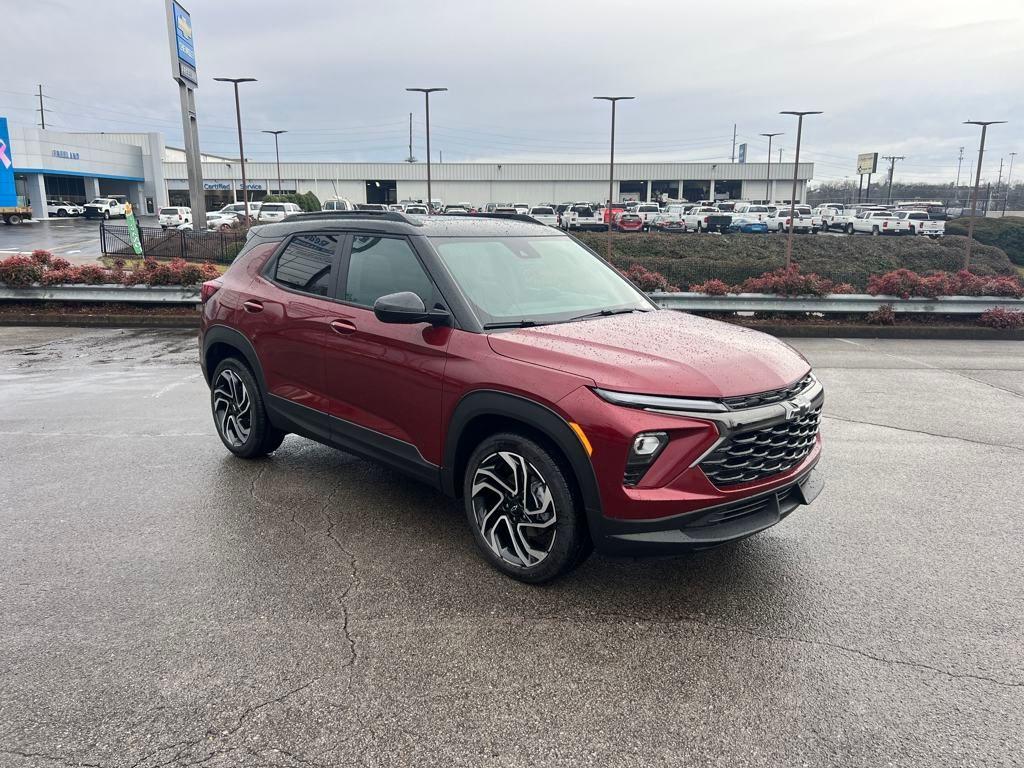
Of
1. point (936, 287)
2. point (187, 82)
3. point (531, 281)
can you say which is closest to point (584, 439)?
point (531, 281)

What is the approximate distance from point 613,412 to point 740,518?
0.84 m

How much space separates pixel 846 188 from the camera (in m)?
140

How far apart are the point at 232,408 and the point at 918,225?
49289 mm

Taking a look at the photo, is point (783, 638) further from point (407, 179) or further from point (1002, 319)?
point (407, 179)

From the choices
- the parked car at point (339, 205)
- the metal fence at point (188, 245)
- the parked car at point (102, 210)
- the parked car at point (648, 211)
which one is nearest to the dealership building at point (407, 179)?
the parked car at point (102, 210)

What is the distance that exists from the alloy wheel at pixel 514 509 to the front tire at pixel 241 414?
233 cm

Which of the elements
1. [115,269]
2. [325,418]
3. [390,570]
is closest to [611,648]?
[390,570]

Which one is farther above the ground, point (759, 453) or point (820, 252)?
point (820, 252)

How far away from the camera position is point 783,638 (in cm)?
331

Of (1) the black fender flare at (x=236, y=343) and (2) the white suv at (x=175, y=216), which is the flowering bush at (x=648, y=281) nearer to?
(1) the black fender flare at (x=236, y=343)

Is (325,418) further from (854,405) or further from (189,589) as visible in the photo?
(854,405)

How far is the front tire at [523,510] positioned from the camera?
136 inches

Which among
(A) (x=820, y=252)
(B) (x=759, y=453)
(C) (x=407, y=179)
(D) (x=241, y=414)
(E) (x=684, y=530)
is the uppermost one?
(C) (x=407, y=179)

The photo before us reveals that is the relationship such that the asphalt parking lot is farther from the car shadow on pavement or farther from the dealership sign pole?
the dealership sign pole
